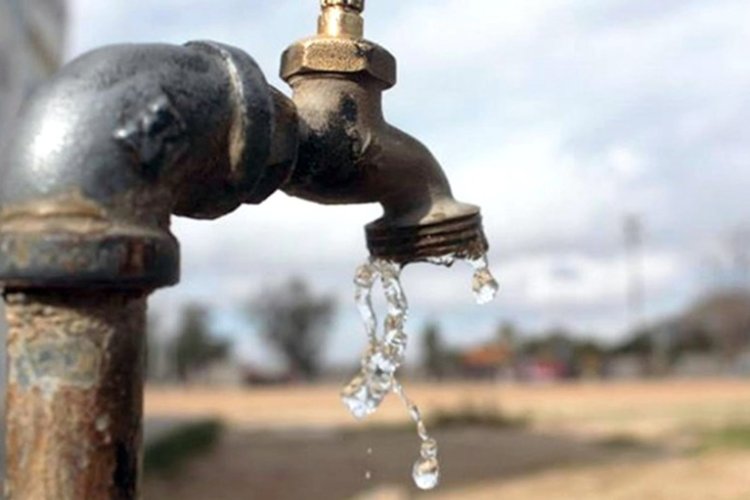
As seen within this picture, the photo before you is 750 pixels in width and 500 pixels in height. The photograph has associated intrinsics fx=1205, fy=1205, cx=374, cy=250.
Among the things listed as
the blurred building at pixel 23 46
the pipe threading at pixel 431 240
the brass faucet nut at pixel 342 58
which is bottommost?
the pipe threading at pixel 431 240

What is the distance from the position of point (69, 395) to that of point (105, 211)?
0.45 feet

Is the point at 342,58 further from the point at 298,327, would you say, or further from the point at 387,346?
the point at 298,327

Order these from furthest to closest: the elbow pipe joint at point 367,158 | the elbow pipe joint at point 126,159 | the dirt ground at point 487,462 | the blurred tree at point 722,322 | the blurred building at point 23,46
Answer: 1. the blurred tree at point 722,322
2. the blurred building at point 23,46
3. the dirt ground at point 487,462
4. the elbow pipe joint at point 367,158
5. the elbow pipe joint at point 126,159

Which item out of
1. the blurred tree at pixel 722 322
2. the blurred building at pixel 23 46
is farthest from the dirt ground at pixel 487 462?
the blurred tree at pixel 722 322

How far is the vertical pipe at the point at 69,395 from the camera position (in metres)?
0.88

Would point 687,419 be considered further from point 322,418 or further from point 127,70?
point 127,70

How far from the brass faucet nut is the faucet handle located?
0.05 m

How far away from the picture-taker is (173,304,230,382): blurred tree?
2120 inches

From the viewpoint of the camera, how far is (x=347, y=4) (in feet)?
3.96

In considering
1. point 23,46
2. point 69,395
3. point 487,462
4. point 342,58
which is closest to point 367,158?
point 342,58

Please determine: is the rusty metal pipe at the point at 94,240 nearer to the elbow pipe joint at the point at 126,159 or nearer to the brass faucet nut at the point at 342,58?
the elbow pipe joint at the point at 126,159

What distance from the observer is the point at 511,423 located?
16609 mm

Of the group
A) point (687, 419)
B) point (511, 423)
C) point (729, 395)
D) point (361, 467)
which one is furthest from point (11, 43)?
point (729, 395)

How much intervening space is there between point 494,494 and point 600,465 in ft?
6.88
